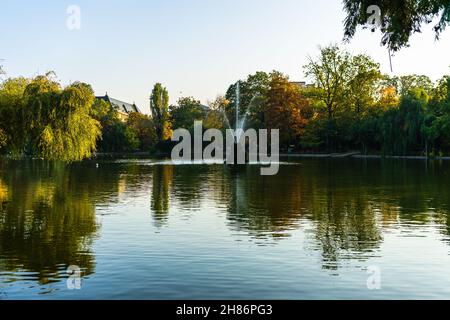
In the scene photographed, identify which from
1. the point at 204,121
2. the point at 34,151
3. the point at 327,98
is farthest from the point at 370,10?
the point at 204,121

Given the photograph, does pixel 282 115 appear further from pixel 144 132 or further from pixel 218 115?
pixel 144 132

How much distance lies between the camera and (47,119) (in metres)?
27.4

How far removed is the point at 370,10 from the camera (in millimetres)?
8727

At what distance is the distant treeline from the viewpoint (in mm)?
27203

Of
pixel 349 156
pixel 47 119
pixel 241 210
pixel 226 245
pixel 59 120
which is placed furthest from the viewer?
pixel 349 156

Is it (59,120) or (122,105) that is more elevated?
(122,105)

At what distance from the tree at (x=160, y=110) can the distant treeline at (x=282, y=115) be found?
0.20 meters

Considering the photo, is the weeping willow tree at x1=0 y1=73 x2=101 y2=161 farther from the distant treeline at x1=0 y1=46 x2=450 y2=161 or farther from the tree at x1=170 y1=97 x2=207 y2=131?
the tree at x1=170 y1=97 x2=207 y2=131

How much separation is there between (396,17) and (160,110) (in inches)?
4158

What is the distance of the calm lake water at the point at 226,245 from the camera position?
10.0 metres

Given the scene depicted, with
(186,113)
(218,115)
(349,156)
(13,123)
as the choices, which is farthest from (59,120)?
(186,113)

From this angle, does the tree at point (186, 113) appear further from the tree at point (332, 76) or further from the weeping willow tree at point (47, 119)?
the weeping willow tree at point (47, 119)
